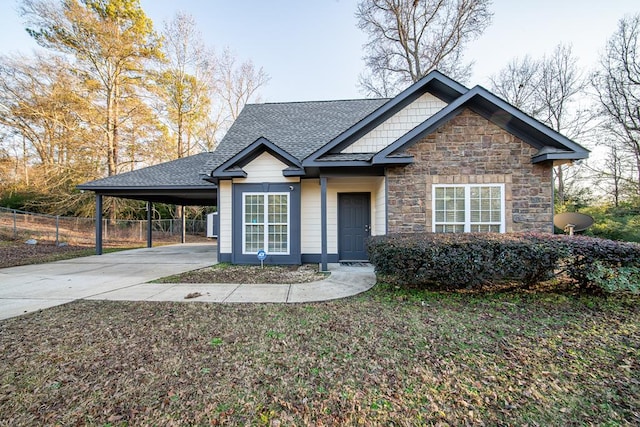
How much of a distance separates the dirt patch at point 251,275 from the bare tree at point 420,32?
16441 mm

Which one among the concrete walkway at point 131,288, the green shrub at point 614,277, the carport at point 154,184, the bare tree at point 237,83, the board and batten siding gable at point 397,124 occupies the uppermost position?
the bare tree at point 237,83

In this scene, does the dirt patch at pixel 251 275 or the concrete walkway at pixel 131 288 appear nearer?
the concrete walkway at pixel 131 288

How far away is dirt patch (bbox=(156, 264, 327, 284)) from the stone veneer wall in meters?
2.73

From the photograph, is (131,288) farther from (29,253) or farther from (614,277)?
(614,277)

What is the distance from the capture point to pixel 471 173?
23.3ft

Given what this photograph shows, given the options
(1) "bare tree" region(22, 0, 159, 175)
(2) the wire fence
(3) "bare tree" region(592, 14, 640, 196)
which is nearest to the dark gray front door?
Result: (2) the wire fence

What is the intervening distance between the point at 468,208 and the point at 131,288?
8513mm

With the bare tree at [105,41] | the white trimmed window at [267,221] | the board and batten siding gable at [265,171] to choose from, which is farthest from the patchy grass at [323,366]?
the bare tree at [105,41]

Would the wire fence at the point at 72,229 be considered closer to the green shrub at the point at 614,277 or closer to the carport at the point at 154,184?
the carport at the point at 154,184

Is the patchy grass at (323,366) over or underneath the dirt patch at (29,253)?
underneath

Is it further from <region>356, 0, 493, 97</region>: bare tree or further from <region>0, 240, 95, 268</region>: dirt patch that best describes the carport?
<region>356, 0, 493, 97</region>: bare tree

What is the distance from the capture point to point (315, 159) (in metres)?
7.51

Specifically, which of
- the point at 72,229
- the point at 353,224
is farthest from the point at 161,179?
the point at 72,229

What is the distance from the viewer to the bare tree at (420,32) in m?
17.2
